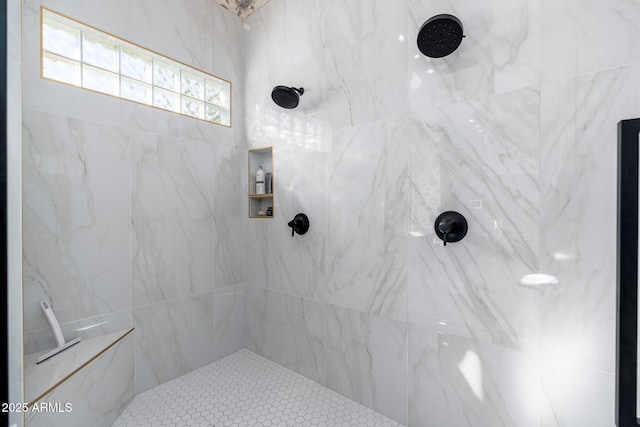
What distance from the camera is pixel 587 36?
42.1 inches

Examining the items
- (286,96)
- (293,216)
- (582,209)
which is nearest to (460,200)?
(582,209)

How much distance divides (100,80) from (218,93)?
2.54 ft

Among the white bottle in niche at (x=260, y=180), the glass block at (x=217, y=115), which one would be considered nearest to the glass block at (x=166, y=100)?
the glass block at (x=217, y=115)

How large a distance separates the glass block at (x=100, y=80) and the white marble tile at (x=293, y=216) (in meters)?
1.02

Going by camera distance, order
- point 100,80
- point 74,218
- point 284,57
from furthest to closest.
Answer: point 284,57, point 100,80, point 74,218

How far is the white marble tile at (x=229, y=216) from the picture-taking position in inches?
88.2

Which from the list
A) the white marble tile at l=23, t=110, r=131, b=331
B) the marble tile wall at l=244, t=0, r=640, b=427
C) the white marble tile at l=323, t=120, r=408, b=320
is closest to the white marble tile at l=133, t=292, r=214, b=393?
the white marble tile at l=23, t=110, r=131, b=331

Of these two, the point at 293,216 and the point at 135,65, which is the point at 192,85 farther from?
the point at 293,216

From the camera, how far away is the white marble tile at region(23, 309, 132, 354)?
144cm

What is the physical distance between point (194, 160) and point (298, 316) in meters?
1.32

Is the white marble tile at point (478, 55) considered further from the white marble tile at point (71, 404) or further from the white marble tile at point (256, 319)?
the white marble tile at point (71, 404)

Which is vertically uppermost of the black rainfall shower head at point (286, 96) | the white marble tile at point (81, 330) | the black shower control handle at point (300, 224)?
the black rainfall shower head at point (286, 96)

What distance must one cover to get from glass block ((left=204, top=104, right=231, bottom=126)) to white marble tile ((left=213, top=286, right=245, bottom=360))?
4.25 ft

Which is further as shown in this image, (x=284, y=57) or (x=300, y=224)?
(x=284, y=57)
